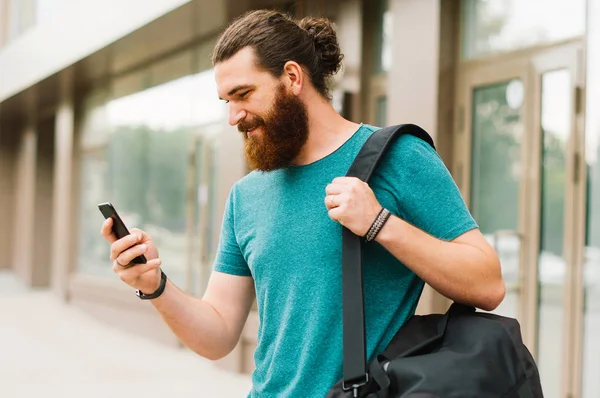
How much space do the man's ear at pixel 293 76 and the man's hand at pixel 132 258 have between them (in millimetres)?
493

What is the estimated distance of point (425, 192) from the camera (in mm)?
1360

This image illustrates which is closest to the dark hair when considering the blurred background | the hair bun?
the hair bun

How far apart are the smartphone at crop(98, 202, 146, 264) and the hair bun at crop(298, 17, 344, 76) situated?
62 centimetres

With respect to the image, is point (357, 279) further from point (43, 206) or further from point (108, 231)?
point (43, 206)

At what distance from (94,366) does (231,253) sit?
584 cm

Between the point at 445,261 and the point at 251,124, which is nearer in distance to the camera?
the point at 445,261

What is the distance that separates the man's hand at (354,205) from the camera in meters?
1.30

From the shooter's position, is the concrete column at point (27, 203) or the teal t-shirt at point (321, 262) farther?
the concrete column at point (27, 203)

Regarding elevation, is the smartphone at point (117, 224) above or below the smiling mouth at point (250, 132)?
below

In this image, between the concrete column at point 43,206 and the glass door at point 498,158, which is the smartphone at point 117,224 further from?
the concrete column at point 43,206

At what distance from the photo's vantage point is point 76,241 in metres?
Answer: 11.8

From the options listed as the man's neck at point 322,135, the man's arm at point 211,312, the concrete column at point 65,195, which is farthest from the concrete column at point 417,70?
the concrete column at point 65,195

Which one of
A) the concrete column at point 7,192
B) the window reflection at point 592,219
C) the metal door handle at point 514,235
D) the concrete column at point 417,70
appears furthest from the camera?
the concrete column at point 7,192

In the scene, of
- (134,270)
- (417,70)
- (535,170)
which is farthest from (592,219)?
(134,270)
